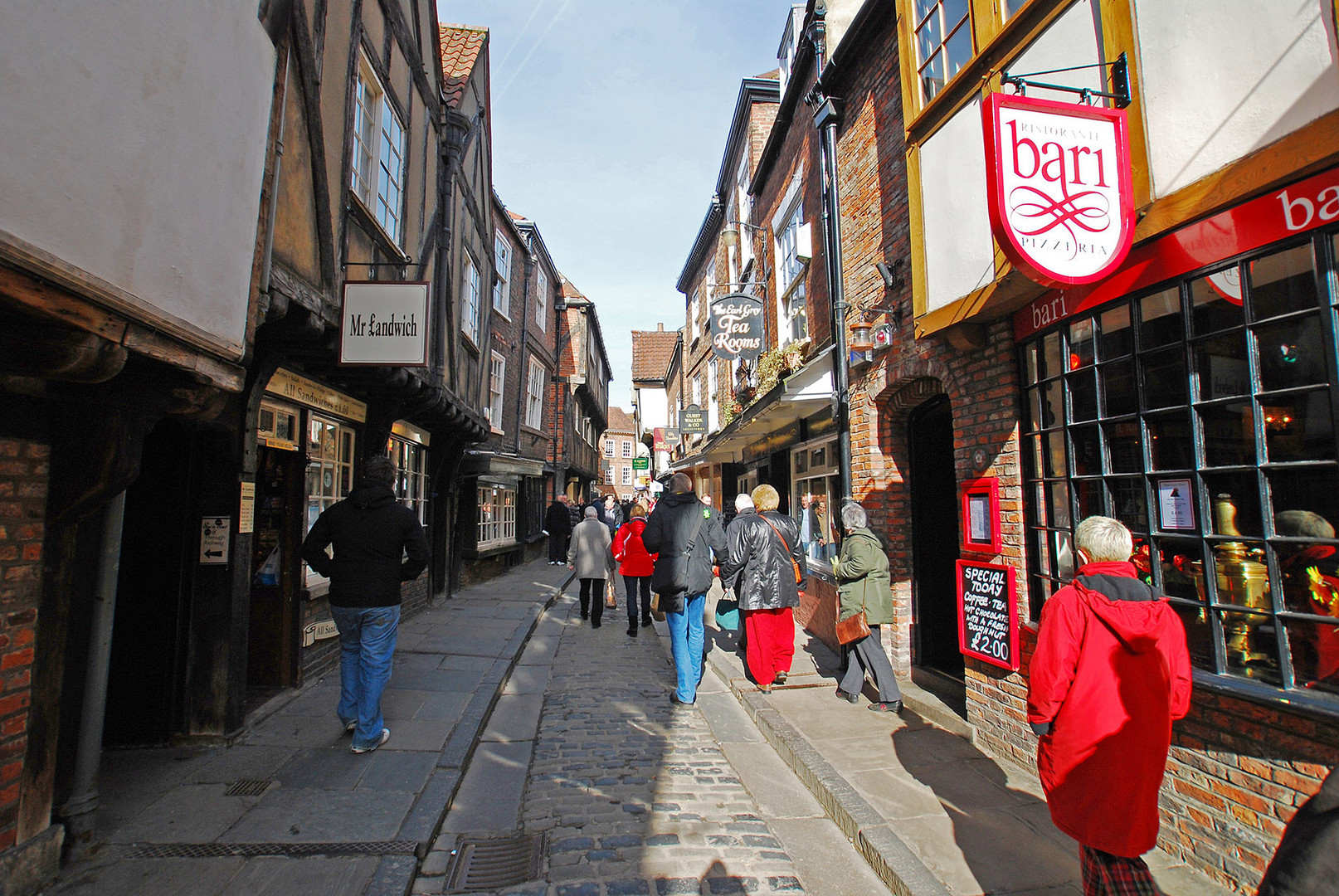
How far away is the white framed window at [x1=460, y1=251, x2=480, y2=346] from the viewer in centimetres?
1012

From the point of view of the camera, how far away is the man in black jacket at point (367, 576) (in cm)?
437

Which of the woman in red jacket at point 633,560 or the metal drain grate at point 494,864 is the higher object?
the woman in red jacket at point 633,560

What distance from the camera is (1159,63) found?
3.34 metres

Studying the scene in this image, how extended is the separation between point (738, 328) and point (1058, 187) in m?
7.22

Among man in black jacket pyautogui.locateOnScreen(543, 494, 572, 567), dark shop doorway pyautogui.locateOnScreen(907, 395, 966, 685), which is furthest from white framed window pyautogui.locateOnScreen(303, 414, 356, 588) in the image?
man in black jacket pyautogui.locateOnScreen(543, 494, 572, 567)

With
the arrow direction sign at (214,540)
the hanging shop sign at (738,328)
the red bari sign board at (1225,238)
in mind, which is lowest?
the arrow direction sign at (214,540)

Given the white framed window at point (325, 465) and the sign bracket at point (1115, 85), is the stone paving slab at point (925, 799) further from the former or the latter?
the white framed window at point (325, 465)

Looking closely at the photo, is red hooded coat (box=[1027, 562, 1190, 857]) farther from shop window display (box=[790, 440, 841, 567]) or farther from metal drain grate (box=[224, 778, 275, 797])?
shop window display (box=[790, 440, 841, 567])

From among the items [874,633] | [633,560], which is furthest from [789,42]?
[874,633]

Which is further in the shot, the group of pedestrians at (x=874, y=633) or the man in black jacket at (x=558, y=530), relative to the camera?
the man in black jacket at (x=558, y=530)

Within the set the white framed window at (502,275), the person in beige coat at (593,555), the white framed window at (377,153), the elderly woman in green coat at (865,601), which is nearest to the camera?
the elderly woman in green coat at (865,601)

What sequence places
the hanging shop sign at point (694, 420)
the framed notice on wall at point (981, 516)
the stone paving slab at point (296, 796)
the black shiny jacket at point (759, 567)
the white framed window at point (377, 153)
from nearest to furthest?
1. the stone paving slab at point (296, 796)
2. the framed notice on wall at point (981, 516)
3. the black shiny jacket at point (759, 567)
4. the white framed window at point (377, 153)
5. the hanging shop sign at point (694, 420)

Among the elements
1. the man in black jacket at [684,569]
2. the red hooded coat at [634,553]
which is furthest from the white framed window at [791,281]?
the man in black jacket at [684,569]

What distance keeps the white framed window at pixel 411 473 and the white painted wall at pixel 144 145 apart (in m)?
4.57
